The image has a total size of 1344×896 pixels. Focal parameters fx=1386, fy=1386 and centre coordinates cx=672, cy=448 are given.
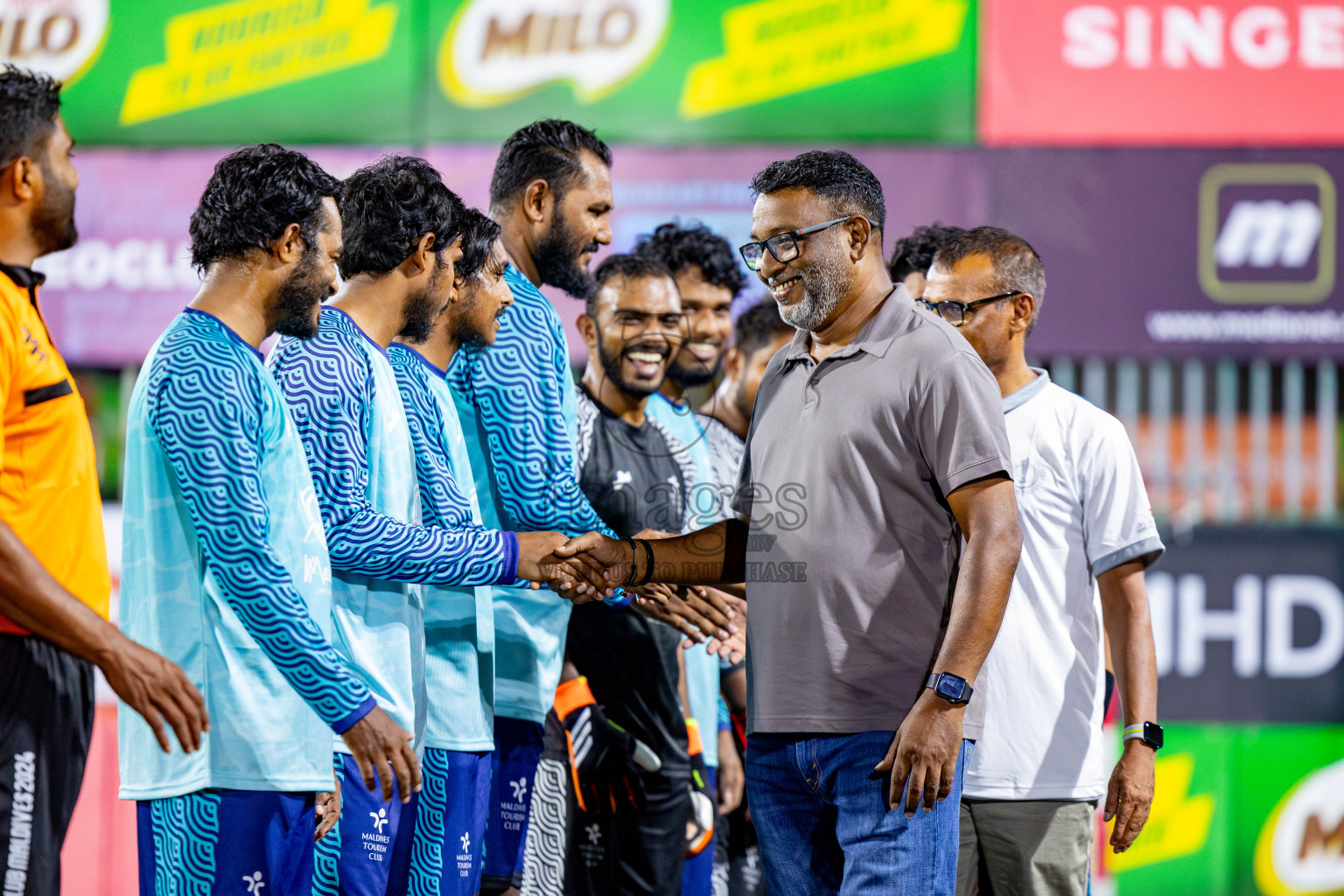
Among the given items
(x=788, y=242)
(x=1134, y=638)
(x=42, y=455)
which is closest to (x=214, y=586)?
(x=42, y=455)

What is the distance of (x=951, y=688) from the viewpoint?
2.46m

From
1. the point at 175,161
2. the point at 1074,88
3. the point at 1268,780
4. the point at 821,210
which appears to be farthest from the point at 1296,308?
the point at 175,161

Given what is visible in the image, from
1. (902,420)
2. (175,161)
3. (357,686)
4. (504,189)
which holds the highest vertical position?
(175,161)

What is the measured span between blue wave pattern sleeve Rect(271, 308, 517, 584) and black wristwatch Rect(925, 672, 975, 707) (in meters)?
1.12

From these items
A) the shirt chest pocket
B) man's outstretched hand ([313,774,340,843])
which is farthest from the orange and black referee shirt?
man's outstretched hand ([313,774,340,843])

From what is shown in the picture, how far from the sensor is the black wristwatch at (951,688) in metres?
2.46

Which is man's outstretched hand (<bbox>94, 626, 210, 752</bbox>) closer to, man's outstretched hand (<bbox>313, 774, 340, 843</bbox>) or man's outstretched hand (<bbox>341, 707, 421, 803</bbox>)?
man's outstretched hand (<bbox>341, 707, 421, 803</bbox>)

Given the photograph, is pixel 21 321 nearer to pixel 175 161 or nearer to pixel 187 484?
pixel 187 484

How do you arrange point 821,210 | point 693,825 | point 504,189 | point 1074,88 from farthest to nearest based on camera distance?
1. point 1074,88
2. point 693,825
3. point 504,189
4. point 821,210

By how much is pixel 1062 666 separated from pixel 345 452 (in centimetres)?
171

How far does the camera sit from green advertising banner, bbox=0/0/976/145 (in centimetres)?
684

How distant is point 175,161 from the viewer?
693 centimetres

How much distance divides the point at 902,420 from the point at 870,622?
0.39 m

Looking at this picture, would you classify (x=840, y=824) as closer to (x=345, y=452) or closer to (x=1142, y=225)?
(x=345, y=452)
